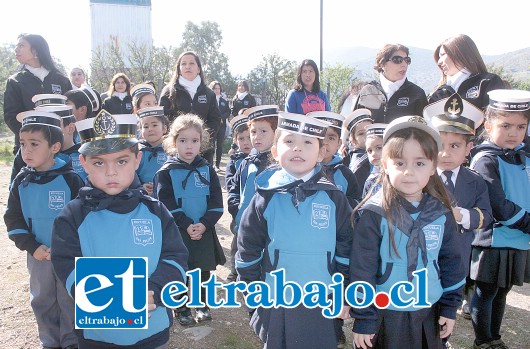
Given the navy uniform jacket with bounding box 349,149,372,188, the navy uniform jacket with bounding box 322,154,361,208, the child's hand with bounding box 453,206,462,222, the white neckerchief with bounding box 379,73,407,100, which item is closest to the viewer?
the child's hand with bounding box 453,206,462,222

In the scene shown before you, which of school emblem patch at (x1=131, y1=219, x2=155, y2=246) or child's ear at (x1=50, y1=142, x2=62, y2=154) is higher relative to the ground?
child's ear at (x1=50, y1=142, x2=62, y2=154)

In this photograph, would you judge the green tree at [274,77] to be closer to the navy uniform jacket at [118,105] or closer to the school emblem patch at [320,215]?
the navy uniform jacket at [118,105]

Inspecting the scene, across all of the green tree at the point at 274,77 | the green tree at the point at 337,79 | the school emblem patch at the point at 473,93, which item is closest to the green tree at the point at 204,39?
the green tree at the point at 274,77

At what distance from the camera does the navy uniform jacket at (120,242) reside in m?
2.32

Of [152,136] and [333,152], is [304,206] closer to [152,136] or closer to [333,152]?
[333,152]

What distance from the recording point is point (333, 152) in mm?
3627

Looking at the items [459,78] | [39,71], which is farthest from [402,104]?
[39,71]

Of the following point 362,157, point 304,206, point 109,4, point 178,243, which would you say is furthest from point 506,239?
point 109,4

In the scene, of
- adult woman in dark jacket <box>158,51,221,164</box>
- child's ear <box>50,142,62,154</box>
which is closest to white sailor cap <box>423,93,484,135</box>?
child's ear <box>50,142,62,154</box>

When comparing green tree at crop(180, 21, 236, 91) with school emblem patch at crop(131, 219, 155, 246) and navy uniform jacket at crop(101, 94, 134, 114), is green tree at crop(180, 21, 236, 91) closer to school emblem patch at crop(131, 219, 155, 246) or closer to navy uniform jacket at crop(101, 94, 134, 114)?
navy uniform jacket at crop(101, 94, 134, 114)

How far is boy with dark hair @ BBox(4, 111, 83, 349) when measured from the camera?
3.09 meters

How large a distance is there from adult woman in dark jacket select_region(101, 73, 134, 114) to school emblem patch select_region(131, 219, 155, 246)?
570 cm

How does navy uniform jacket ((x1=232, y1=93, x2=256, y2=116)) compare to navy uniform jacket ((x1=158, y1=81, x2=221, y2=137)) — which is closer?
navy uniform jacket ((x1=158, y1=81, x2=221, y2=137))

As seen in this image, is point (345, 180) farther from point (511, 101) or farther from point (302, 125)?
point (511, 101)
